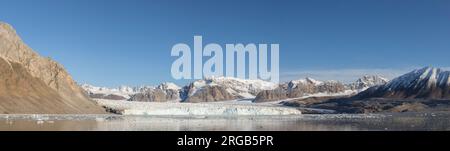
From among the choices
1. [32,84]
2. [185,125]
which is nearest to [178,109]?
[32,84]

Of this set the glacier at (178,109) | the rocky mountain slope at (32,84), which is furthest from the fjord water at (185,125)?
the glacier at (178,109)

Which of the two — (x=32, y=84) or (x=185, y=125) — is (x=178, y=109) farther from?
(x=185, y=125)

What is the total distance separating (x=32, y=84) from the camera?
113m

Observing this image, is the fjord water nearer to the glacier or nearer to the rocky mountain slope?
the rocky mountain slope

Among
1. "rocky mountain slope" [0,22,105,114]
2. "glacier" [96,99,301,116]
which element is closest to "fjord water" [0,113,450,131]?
"rocky mountain slope" [0,22,105,114]

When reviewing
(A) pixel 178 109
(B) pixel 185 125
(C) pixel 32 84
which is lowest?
(A) pixel 178 109

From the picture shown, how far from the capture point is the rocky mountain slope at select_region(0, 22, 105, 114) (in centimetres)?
10212

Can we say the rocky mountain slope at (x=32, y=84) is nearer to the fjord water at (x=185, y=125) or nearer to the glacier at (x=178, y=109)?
the glacier at (x=178, y=109)

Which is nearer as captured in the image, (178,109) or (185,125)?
(185,125)

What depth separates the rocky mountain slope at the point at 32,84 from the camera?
335ft

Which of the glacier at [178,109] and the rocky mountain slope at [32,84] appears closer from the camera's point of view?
the rocky mountain slope at [32,84]
